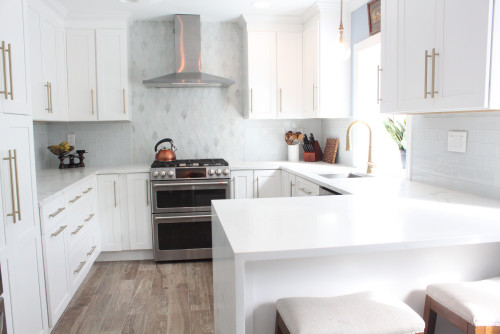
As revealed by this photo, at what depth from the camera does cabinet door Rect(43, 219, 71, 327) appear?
8.21ft

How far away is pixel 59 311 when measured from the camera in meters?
2.70

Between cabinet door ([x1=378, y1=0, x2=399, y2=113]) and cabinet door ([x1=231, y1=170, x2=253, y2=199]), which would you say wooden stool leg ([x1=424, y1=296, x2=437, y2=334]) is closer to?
cabinet door ([x1=378, y1=0, x2=399, y2=113])

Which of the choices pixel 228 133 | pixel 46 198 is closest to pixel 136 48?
pixel 228 133

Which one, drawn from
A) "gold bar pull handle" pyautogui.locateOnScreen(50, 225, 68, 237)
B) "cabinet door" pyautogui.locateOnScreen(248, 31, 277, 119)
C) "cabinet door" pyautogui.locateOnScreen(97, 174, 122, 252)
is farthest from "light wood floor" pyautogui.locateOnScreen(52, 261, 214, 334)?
"cabinet door" pyautogui.locateOnScreen(248, 31, 277, 119)

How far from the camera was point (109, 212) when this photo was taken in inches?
155

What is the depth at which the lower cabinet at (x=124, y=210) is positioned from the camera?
12.9 feet

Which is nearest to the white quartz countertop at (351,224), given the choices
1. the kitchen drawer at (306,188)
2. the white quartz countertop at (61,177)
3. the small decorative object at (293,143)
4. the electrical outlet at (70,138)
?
the kitchen drawer at (306,188)

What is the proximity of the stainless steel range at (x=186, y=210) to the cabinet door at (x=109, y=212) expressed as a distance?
1.16 ft

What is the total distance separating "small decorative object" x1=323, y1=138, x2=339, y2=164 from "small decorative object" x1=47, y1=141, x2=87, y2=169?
2534 mm

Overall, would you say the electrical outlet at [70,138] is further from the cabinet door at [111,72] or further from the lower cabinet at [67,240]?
the lower cabinet at [67,240]

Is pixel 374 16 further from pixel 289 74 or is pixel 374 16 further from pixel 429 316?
pixel 429 316

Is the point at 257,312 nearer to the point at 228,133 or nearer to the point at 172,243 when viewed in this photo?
the point at 172,243

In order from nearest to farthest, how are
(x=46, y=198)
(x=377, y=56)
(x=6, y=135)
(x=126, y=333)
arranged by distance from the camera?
(x=6, y=135)
(x=46, y=198)
(x=126, y=333)
(x=377, y=56)

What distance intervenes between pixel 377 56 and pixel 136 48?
2.46 metres
